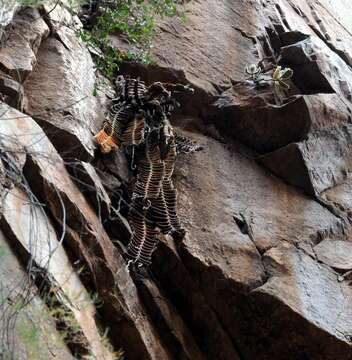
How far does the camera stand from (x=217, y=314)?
13.7 ft

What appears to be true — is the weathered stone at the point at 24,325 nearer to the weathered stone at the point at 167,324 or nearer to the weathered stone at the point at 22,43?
the weathered stone at the point at 167,324

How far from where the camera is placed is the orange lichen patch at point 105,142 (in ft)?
14.8

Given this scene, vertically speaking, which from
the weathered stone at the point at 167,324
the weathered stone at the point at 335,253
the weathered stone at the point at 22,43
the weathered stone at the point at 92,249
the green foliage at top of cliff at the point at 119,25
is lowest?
the weathered stone at the point at 167,324

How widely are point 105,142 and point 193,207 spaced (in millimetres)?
727

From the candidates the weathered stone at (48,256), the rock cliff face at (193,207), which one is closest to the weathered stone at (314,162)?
the rock cliff face at (193,207)

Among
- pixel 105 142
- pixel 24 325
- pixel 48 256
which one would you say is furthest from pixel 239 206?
pixel 24 325

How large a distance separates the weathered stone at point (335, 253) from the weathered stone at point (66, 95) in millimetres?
1675

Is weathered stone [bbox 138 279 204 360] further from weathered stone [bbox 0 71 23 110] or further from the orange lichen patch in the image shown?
weathered stone [bbox 0 71 23 110]

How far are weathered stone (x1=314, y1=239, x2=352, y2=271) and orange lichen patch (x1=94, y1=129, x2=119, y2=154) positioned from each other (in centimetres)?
153

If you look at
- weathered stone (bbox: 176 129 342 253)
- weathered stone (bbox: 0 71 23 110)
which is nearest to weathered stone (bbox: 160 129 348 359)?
weathered stone (bbox: 176 129 342 253)

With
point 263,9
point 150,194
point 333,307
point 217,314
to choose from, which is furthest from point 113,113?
point 263,9

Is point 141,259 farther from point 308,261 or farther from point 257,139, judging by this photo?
point 257,139

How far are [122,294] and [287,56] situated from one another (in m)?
3.12

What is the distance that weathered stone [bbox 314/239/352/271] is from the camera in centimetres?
455
